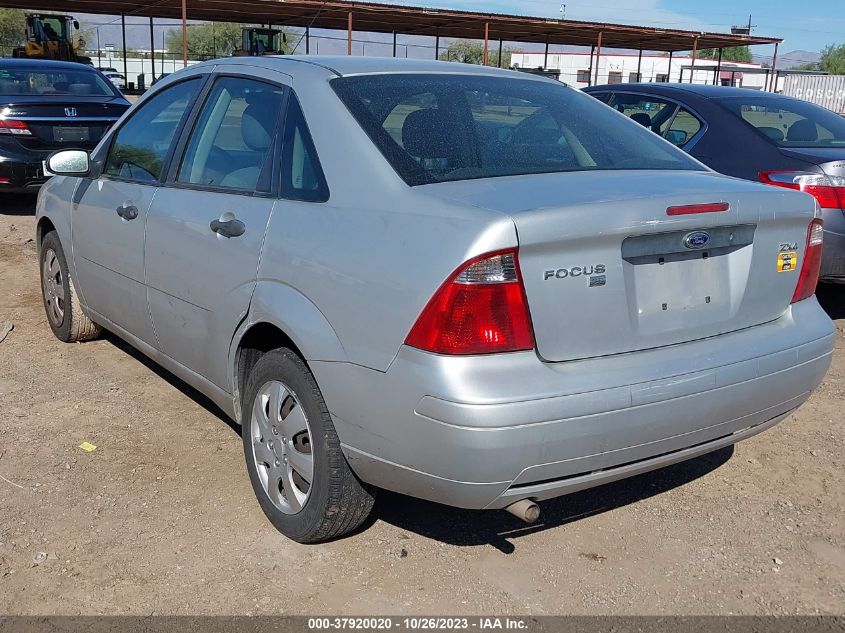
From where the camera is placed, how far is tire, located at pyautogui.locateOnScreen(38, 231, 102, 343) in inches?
202

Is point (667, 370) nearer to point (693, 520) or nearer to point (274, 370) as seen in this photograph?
point (693, 520)

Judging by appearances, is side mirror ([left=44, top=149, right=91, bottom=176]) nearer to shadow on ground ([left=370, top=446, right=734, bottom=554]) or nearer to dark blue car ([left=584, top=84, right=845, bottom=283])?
shadow on ground ([left=370, top=446, right=734, bottom=554])

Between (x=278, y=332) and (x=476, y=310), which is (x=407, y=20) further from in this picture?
(x=476, y=310)

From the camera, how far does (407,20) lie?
33.0 metres

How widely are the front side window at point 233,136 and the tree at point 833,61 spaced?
90842mm

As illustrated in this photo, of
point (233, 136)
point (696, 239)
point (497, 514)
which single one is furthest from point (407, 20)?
point (696, 239)

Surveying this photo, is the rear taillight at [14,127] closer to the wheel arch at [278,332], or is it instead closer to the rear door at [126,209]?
the rear door at [126,209]

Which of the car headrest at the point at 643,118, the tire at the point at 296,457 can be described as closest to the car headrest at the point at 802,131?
the car headrest at the point at 643,118

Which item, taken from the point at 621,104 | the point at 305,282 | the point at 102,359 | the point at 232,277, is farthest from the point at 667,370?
the point at 621,104

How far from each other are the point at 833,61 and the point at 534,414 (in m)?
106

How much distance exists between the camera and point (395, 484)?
8.84 ft

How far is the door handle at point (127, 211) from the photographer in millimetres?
4008

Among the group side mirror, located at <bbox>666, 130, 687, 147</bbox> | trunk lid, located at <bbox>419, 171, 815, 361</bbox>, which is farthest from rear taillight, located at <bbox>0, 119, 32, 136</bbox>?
trunk lid, located at <bbox>419, 171, 815, 361</bbox>

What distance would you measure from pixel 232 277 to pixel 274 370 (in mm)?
416
